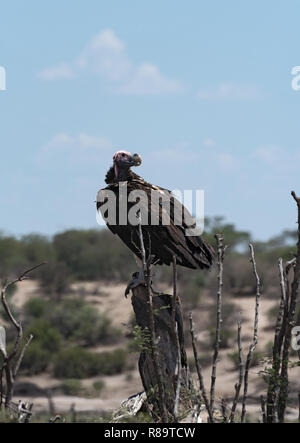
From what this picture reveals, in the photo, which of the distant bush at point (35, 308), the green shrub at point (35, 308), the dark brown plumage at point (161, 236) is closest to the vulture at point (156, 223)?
the dark brown plumage at point (161, 236)

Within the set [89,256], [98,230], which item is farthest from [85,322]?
[98,230]

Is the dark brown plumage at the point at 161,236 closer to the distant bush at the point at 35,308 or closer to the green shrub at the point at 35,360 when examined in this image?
the green shrub at the point at 35,360

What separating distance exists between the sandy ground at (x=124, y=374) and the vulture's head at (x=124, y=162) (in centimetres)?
867

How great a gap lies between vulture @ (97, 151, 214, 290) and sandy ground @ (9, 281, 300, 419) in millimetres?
8576

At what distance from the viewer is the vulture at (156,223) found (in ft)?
24.6

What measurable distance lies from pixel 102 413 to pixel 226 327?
10.7 m

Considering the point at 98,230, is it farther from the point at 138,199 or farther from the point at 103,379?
the point at 138,199

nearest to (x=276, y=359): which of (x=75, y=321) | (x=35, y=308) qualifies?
(x=75, y=321)

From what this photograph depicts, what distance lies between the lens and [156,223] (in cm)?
741

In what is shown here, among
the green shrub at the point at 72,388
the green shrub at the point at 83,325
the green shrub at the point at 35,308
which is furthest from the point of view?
the green shrub at the point at 35,308

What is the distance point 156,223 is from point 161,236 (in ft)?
0.49

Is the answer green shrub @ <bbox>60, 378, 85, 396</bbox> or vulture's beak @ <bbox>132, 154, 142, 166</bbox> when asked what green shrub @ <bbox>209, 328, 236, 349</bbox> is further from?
vulture's beak @ <bbox>132, 154, 142, 166</bbox>

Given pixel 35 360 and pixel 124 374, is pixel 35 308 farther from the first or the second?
pixel 124 374
